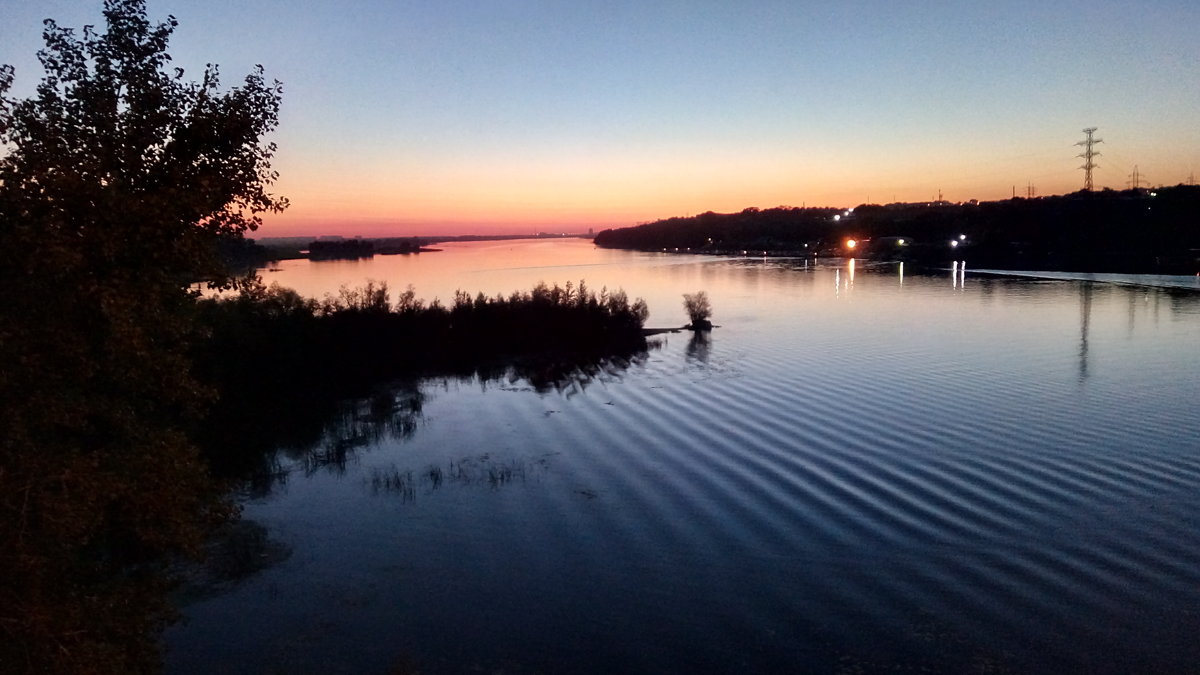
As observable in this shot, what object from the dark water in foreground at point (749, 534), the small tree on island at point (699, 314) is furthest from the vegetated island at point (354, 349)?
the dark water in foreground at point (749, 534)

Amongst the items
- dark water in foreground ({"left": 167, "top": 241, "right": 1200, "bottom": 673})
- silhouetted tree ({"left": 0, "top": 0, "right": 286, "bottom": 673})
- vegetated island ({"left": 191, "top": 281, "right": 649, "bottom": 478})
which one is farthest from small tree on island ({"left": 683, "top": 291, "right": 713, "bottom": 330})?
silhouetted tree ({"left": 0, "top": 0, "right": 286, "bottom": 673})

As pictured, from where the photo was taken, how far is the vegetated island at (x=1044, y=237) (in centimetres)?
8219

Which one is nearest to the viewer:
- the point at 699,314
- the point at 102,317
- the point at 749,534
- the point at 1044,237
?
the point at 102,317

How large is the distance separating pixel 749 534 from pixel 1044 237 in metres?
99.9

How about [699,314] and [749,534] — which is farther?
[699,314]

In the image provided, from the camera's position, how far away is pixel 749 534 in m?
12.0

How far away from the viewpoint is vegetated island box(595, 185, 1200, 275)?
8219 centimetres

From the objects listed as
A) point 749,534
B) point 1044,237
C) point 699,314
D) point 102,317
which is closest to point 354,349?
point 699,314

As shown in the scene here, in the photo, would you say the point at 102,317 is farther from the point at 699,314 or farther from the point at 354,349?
the point at 699,314

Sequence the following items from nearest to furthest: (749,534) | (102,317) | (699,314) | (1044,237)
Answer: (102,317), (749,534), (699,314), (1044,237)

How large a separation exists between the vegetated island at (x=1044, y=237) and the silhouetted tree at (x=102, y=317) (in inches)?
3088

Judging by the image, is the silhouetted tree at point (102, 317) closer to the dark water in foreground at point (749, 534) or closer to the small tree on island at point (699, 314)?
the dark water in foreground at point (749, 534)

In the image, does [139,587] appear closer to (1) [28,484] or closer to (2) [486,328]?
(1) [28,484]

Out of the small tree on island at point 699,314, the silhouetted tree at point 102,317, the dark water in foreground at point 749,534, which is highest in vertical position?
the silhouetted tree at point 102,317
